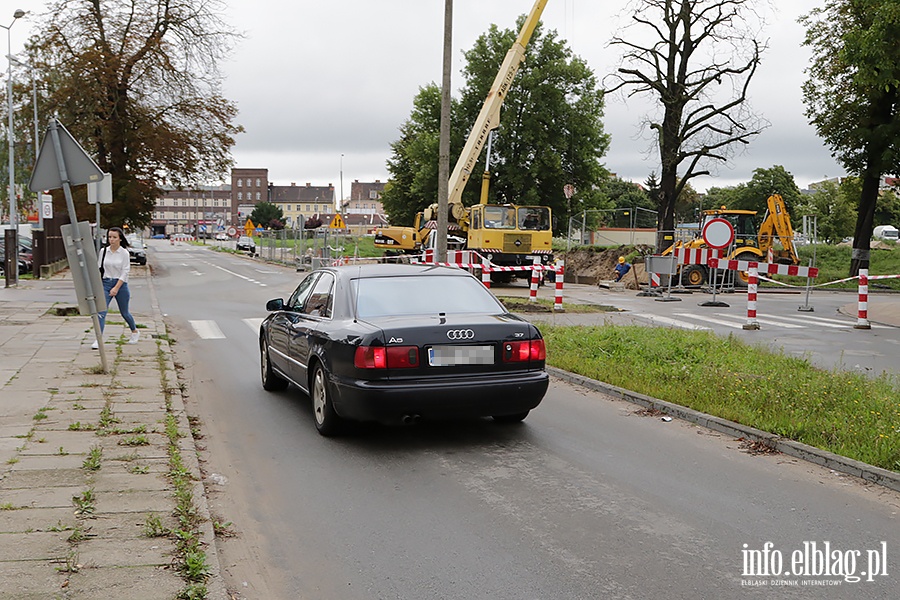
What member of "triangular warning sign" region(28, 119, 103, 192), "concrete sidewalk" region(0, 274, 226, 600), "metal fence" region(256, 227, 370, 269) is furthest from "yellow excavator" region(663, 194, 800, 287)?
"triangular warning sign" region(28, 119, 103, 192)

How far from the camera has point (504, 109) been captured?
164 ft

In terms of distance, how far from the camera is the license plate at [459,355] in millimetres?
6703

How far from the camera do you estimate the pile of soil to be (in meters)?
37.3

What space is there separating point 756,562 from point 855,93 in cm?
3396

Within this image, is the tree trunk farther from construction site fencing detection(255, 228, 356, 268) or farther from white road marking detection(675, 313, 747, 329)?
construction site fencing detection(255, 228, 356, 268)

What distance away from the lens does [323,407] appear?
7.16 metres

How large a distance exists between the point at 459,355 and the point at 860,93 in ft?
104

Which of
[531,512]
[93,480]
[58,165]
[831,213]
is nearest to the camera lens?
[531,512]

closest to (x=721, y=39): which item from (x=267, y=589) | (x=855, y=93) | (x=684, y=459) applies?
(x=855, y=93)

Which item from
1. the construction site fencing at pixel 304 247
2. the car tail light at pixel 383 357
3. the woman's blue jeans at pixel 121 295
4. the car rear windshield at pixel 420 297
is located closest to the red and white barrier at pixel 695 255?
the woman's blue jeans at pixel 121 295

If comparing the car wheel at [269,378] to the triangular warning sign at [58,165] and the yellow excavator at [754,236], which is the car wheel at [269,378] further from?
the yellow excavator at [754,236]

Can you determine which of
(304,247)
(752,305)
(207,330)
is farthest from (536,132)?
(207,330)

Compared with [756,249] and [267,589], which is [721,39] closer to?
[756,249]

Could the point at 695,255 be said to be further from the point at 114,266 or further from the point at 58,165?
the point at 58,165
